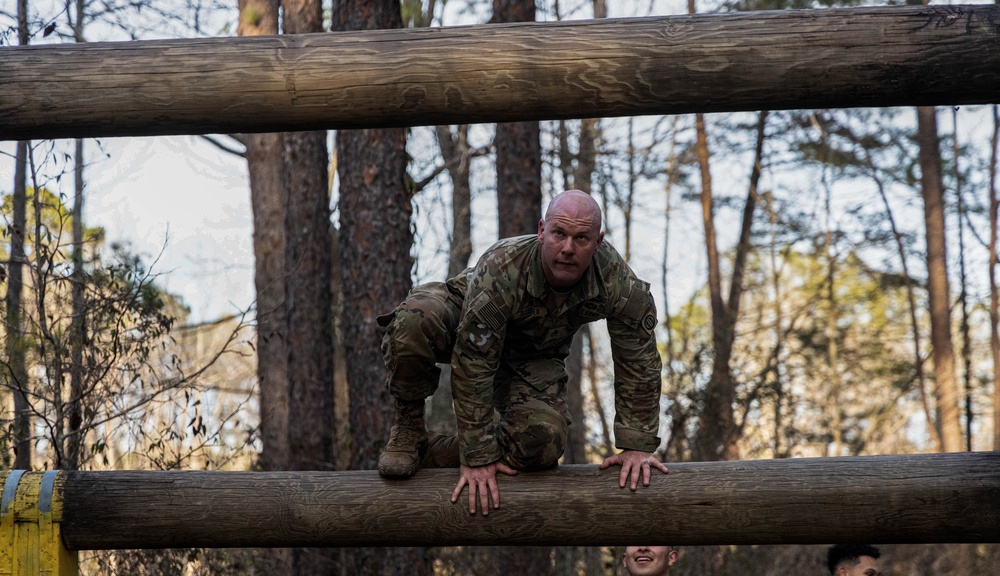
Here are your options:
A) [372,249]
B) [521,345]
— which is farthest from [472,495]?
[372,249]

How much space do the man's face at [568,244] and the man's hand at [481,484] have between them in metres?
0.78

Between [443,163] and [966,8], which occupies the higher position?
[443,163]

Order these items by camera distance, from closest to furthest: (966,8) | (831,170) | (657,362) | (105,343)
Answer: (966,8) < (657,362) < (105,343) < (831,170)

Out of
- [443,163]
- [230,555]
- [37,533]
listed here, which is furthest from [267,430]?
[37,533]

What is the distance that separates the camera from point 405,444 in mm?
4074

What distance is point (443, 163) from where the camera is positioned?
18016 millimetres

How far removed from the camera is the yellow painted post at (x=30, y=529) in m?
3.69

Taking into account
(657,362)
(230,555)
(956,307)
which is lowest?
(230,555)

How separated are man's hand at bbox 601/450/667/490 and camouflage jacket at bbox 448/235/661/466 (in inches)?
2.9

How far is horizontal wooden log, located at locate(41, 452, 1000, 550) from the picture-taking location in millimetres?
3643

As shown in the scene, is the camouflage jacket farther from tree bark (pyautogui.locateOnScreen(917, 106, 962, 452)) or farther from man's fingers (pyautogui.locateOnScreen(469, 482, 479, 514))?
tree bark (pyautogui.locateOnScreen(917, 106, 962, 452))

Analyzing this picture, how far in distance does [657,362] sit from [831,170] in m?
16.9

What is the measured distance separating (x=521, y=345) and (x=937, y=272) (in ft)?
49.8

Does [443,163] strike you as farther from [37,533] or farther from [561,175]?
[37,533]
